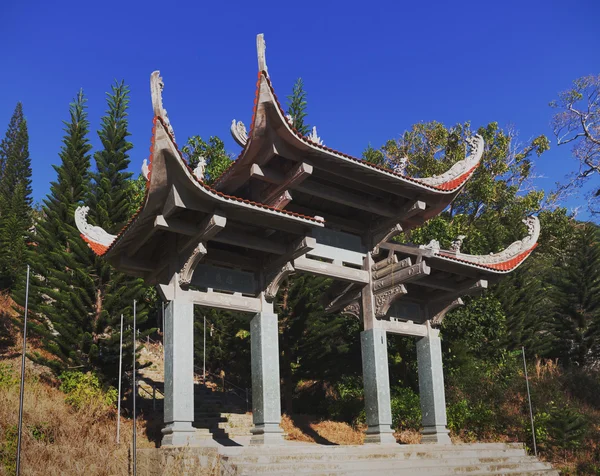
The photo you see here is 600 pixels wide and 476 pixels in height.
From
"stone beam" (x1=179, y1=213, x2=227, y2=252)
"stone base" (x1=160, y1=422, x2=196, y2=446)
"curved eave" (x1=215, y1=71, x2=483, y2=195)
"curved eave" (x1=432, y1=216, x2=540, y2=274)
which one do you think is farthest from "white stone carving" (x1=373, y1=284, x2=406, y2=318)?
"stone base" (x1=160, y1=422, x2=196, y2=446)

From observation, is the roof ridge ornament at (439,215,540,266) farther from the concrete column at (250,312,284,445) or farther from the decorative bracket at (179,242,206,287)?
the decorative bracket at (179,242,206,287)

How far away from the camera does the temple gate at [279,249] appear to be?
9.54m

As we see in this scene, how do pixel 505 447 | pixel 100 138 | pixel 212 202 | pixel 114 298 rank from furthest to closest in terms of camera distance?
pixel 100 138 < pixel 114 298 < pixel 505 447 < pixel 212 202

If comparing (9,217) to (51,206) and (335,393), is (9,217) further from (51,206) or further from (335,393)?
(335,393)

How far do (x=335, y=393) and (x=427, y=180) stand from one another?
10.1 metres

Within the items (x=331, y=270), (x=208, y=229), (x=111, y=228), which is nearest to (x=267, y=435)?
(x=331, y=270)

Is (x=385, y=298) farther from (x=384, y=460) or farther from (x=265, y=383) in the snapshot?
(x=384, y=460)

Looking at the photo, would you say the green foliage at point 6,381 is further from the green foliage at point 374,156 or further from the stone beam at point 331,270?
the green foliage at point 374,156

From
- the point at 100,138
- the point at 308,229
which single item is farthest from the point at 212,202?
the point at 100,138

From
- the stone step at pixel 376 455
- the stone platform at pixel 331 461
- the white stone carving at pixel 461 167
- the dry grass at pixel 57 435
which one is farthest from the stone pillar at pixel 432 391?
the dry grass at pixel 57 435

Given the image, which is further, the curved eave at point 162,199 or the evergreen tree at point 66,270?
the evergreen tree at point 66,270

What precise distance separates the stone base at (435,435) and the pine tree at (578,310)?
39.9 feet

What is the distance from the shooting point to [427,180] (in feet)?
41.8

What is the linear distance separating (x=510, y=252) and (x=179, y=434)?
8.01 m
